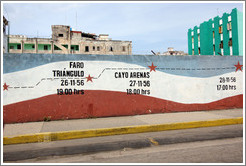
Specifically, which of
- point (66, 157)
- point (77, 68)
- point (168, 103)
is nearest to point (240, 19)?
point (168, 103)

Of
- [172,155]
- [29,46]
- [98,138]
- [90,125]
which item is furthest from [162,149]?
[29,46]

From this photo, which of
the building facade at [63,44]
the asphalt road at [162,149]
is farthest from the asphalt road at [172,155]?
the building facade at [63,44]

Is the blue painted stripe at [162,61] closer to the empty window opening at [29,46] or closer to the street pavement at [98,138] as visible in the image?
the street pavement at [98,138]

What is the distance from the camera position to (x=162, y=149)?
5086mm

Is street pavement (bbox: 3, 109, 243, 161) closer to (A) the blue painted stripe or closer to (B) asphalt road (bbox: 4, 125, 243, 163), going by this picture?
(B) asphalt road (bbox: 4, 125, 243, 163)

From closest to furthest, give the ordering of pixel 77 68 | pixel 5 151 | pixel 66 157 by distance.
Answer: pixel 66 157
pixel 5 151
pixel 77 68

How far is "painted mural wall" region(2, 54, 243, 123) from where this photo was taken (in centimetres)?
802

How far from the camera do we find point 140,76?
9.10m

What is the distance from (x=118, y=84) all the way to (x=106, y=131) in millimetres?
2662

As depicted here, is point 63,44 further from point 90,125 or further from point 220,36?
point 90,125

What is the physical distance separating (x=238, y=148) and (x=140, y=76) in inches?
194

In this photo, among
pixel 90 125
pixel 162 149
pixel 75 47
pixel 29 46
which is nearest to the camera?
pixel 162 149

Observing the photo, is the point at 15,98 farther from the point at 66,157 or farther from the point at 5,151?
the point at 66,157

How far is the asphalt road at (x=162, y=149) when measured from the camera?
14.6ft
